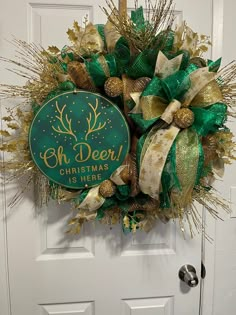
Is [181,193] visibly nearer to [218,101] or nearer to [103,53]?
[218,101]

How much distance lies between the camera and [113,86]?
2.24 ft

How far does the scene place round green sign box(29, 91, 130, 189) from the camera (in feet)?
2.33

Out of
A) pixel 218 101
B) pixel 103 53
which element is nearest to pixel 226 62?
pixel 218 101

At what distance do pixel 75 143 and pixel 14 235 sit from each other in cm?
45

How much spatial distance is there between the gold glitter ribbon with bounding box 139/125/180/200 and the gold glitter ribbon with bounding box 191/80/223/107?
9 centimetres

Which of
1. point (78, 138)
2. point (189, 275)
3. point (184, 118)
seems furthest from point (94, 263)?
point (184, 118)

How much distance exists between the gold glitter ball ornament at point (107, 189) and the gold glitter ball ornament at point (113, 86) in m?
0.23

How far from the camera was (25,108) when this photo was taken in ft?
2.92

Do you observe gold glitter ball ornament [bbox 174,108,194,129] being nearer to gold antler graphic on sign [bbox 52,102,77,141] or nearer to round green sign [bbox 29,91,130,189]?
round green sign [bbox 29,91,130,189]

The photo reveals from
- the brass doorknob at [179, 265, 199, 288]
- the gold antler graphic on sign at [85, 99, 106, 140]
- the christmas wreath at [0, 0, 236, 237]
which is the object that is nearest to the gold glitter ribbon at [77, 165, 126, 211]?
the christmas wreath at [0, 0, 236, 237]

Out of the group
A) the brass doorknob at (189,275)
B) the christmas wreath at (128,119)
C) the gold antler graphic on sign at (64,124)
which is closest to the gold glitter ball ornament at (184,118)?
the christmas wreath at (128,119)

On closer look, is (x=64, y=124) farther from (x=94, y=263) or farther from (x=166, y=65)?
(x=94, y=263)

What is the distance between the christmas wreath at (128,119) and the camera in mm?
653

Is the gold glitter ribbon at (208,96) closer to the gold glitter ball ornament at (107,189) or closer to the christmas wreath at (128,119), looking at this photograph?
the christmas wreath at (128,119)
